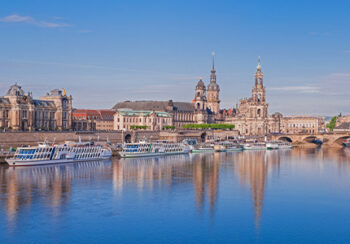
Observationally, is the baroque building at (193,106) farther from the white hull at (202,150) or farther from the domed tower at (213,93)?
the white hull at (202,150)

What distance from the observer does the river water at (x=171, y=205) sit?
3300 cm

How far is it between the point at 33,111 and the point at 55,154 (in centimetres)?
3034

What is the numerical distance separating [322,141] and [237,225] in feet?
333

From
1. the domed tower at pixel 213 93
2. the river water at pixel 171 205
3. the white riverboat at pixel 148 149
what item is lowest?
the river water at pixel 171 205

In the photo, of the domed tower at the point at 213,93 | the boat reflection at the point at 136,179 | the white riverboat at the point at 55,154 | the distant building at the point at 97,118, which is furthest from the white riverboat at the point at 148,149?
the domed tower at the point at 213,93

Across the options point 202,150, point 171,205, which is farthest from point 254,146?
point 171,205

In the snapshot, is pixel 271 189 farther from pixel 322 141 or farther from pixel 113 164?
pixel 322 141

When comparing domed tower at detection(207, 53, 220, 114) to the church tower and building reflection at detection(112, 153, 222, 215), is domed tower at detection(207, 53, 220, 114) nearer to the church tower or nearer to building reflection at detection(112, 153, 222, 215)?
the church tower

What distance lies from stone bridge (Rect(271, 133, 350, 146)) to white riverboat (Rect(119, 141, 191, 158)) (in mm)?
45078

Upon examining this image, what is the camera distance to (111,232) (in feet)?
109

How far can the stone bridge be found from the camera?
125000 millimetres

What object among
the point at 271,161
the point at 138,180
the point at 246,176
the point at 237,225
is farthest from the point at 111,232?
the point at 271,161

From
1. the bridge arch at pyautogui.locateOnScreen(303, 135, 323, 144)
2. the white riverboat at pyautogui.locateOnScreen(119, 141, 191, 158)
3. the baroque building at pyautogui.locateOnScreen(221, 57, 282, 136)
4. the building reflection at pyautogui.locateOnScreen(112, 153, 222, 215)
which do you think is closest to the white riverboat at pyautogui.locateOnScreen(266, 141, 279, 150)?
the bridge arch at pyautogui.locateOnScreen(303, 135, 323, 144)

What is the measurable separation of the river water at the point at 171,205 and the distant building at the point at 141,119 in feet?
225
